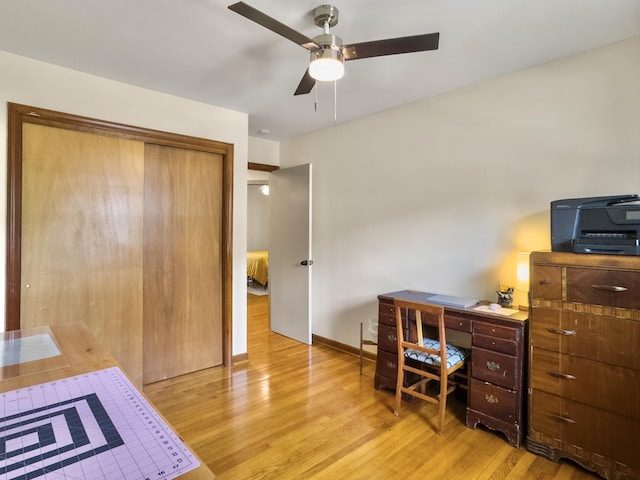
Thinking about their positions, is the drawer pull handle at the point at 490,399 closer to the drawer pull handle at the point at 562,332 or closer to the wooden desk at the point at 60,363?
the drawer pull handle at the point at 562,332

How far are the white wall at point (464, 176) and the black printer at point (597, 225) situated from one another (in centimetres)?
43

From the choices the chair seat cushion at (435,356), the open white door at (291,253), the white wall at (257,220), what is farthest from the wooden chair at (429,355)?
the white wall at (257,220)

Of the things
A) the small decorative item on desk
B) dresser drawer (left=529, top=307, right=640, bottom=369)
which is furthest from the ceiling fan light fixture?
the small decorative item on desk

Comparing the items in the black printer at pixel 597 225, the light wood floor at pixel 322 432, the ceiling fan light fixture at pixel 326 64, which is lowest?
the light wood floor at pixel 322 432

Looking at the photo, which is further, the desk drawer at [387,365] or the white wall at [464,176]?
the desk drawer at [387,365]

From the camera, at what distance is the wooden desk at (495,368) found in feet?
7.14

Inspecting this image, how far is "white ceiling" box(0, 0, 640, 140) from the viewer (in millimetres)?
1807

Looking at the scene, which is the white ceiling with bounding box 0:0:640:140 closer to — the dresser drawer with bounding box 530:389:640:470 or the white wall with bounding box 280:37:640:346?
the white wall with bounding box 280:37:640:346

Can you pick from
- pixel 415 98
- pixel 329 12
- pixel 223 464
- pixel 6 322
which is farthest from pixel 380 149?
pixel 6 322

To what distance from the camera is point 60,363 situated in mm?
1216

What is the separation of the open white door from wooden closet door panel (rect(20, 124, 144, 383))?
1.74 metres

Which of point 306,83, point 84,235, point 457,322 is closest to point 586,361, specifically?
point 457,322

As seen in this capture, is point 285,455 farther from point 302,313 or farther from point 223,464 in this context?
point 302,313

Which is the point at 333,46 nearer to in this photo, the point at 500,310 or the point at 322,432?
the point at 500,310
